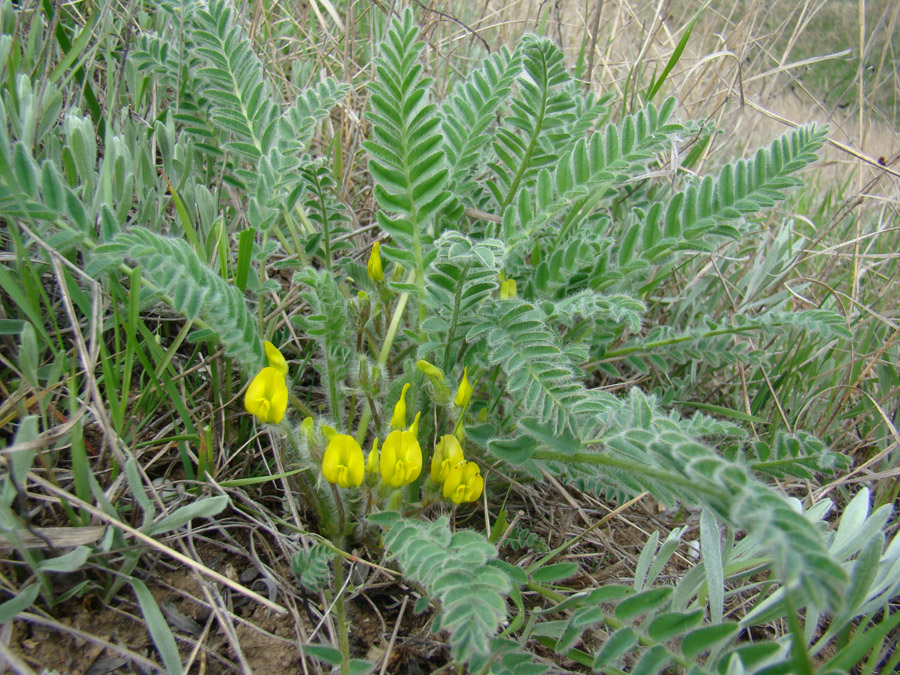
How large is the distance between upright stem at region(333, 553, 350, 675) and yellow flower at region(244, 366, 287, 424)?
0.33 m

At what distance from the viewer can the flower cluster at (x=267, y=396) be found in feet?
4.18

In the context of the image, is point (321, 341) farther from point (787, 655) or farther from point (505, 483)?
point (787, 655)

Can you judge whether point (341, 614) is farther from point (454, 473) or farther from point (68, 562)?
point (68, 562)

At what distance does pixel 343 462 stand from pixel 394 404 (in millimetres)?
252

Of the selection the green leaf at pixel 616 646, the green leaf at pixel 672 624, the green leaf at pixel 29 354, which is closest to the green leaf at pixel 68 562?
the green leaf at pixel 29 354

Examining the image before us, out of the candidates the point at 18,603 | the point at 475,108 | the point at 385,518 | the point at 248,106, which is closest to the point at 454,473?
the point at 385,518

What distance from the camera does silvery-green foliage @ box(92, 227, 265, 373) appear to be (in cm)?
117

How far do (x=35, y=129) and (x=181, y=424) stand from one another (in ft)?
2.59

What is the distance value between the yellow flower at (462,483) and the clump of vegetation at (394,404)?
0.01m

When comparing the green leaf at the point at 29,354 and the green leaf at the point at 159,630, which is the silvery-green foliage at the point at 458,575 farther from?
the green leaf at the point at 29,354

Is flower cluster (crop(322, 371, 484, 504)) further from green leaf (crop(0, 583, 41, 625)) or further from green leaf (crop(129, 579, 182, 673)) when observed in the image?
green leaf (crop(0, 583, 41, 625))

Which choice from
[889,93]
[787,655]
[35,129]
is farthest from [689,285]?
[889,93]

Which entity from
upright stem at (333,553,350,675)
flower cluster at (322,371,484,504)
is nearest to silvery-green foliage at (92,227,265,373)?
flower cluster at (322,371,484,504)

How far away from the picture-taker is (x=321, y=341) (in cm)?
148
